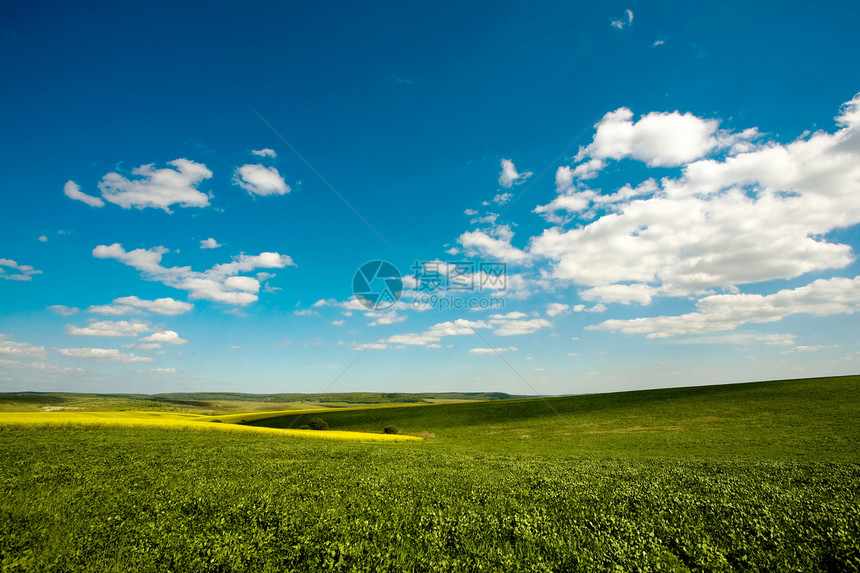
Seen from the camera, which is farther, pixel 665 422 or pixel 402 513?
pixel 665 422

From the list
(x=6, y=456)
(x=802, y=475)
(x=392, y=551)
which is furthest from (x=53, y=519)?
(x=802, y=475)

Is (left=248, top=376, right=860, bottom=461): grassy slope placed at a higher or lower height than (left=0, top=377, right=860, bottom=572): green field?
lower

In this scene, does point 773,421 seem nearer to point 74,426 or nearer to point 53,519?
point 53,519

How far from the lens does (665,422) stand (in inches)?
2026

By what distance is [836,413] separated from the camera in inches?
1790

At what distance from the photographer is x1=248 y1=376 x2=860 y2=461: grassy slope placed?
33.7 meters

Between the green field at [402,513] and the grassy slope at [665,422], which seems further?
the grassy slope at [665,422]

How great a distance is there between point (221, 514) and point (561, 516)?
10647mm

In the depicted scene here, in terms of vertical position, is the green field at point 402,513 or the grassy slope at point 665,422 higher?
the green field at point 402,513

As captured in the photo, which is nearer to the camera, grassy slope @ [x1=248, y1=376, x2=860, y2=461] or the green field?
the green field

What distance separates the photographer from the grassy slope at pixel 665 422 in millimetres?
33688

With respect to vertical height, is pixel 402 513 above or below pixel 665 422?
above

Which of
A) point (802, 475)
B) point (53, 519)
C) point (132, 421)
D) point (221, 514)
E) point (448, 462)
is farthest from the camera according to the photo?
point (132, 421)

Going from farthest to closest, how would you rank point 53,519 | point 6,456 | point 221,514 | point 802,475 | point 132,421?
1. point 132,421
2. point 6,456
3. point 802,475
4. point 221,514
5. point 53,519
